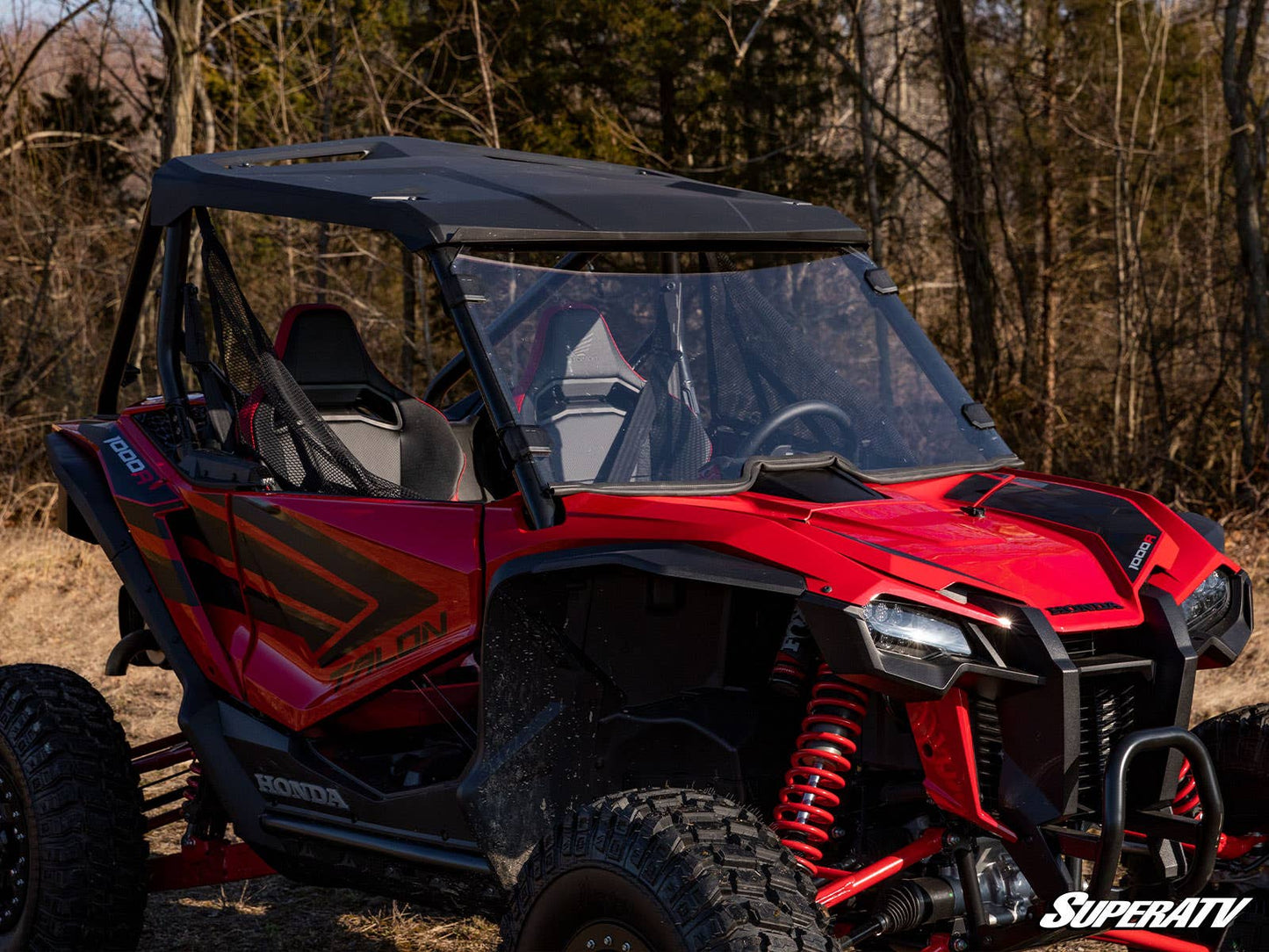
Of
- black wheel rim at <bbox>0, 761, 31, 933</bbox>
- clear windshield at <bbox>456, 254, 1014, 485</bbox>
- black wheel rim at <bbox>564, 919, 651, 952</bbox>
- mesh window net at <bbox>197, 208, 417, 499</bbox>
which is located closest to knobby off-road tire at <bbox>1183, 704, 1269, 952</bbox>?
clear windshield at <bbox>456, 254, 1014, 485</bbox>

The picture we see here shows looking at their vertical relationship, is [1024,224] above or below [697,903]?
above

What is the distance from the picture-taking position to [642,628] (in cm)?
304

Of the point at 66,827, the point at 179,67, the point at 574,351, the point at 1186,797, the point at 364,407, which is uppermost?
the point at 179,67

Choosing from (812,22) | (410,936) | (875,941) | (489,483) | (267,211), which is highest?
(812,22)

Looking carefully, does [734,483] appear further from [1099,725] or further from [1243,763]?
[1243,763]

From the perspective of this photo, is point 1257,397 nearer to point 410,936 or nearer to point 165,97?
point 410,936

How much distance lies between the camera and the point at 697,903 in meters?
2.40

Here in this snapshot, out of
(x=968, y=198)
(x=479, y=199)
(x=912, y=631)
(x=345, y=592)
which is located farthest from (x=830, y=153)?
(x=912, y=631)

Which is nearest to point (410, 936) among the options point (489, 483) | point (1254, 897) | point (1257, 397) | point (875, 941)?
point (489, 483)

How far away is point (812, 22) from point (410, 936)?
11321 mm

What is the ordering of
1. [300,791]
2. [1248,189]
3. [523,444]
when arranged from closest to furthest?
[523,444] → [300,791] → [1248,189]

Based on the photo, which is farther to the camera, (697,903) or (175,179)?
(175,179)

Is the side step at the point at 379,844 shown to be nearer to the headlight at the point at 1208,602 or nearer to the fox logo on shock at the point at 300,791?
the fox logo on shock at the point at 300,791

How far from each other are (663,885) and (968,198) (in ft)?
31.7
